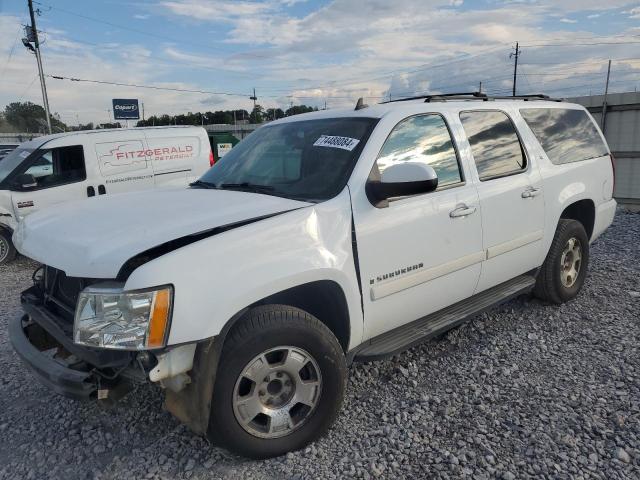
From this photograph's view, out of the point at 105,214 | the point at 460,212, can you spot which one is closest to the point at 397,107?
the point at 460,212

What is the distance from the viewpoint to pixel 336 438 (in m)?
2.86

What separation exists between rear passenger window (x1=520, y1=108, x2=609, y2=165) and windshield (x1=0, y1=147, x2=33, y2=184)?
24.8 feet

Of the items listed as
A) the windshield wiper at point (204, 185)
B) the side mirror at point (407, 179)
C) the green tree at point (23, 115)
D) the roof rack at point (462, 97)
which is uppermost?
the green tree at point (23, 115)

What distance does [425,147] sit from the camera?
11.1ft

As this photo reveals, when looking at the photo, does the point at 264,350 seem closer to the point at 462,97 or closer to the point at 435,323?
the point at 435,323

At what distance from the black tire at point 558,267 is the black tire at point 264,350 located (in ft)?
8.59

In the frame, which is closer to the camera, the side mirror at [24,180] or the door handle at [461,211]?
the door handle at [461,211]

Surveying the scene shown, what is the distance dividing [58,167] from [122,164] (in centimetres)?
100

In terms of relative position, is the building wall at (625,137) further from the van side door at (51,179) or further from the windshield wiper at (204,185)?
the van side door at (51,179)

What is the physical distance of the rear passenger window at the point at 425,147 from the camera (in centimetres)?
318

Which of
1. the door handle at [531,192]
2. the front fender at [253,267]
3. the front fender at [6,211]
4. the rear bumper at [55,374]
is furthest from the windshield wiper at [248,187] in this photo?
the front fender at [6,211]

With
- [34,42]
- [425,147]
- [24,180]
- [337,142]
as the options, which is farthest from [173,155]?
[34,42]

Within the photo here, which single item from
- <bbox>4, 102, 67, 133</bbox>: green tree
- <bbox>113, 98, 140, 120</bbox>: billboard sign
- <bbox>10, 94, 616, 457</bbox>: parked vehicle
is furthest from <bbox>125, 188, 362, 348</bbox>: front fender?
<bbox>4, 102, 67, 133</bbox>: green tree

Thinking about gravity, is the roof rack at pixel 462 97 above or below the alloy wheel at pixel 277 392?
above
